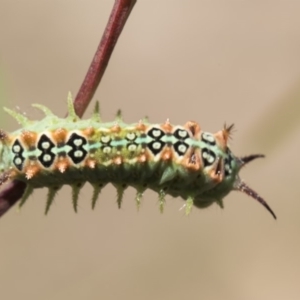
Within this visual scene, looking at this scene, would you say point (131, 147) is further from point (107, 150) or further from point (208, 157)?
point (208, 157)

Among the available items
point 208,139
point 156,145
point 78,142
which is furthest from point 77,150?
point 208,139

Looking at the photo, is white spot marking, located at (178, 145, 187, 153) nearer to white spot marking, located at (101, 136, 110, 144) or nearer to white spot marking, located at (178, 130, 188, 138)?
white spot marking, located at (178, 130, 188, 138)

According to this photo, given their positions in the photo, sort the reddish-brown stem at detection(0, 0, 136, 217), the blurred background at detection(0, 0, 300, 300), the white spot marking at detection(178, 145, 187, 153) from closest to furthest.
→ the reddish-brown stem at detection(0, 0, 136, 217), the white spot marking at detection(178, 145, 187, 153), the blurred background at detection(0, 0, 300, 300)

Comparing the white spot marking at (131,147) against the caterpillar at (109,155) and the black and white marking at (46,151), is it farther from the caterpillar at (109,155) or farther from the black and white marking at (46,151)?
the black and white marking at (46,151)

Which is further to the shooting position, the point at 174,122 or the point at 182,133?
the point at 174,122

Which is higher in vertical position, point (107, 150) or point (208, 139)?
point (208, 139)

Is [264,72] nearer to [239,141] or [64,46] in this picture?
[239,141]

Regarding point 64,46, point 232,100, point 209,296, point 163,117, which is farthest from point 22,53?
point 209,296

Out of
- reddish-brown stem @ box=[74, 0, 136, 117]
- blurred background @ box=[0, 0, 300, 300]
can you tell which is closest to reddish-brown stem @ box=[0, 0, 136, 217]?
reddish-brown stem @ box=[74, 0, 136, 117]
